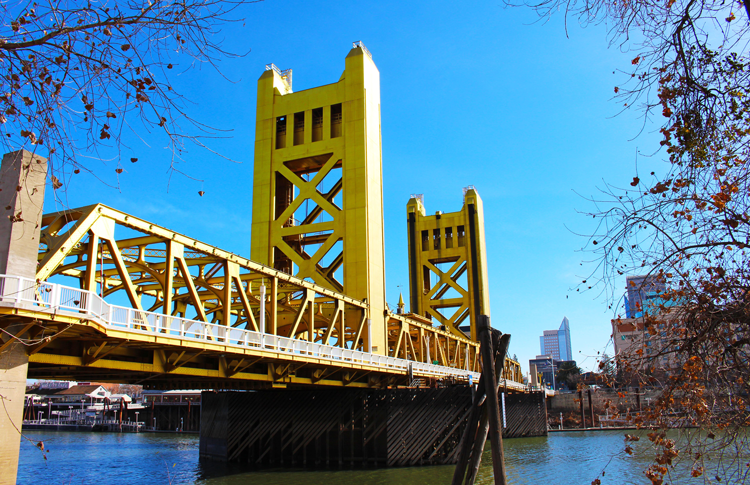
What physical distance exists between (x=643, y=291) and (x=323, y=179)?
40.2 m

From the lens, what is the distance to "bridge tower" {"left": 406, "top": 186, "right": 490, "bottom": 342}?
75.1 meters

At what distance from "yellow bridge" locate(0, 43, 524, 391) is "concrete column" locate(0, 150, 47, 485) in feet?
0.27

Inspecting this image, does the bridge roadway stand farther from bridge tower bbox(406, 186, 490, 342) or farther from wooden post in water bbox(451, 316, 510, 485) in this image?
bridge tower bbox(406, 186, 490, 342)

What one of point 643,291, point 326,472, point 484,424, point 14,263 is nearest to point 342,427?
point 326,472

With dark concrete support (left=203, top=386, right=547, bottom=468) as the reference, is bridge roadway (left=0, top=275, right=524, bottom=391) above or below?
above

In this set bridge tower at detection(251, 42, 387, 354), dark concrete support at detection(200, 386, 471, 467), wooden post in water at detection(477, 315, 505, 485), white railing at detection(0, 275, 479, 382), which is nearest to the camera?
wooden post in water at detection(477, 315, 505, 485)

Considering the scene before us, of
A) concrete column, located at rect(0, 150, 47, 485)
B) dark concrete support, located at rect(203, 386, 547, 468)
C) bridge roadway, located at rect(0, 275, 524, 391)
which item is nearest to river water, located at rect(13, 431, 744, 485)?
dark concrete support, located at rect(203, 386, 547, 468)

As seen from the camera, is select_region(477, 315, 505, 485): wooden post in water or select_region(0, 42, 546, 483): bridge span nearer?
select_region(477, 315, 505, 485): wooden post in water

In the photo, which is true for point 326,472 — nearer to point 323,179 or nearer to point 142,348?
point 142,348

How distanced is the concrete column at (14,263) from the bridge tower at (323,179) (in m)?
26.4

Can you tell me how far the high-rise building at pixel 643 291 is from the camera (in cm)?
749

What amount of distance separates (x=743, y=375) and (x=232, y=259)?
70.1ft

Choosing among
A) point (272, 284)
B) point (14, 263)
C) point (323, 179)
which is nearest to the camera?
point (14, 263)

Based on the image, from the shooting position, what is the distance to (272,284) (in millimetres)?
29062
